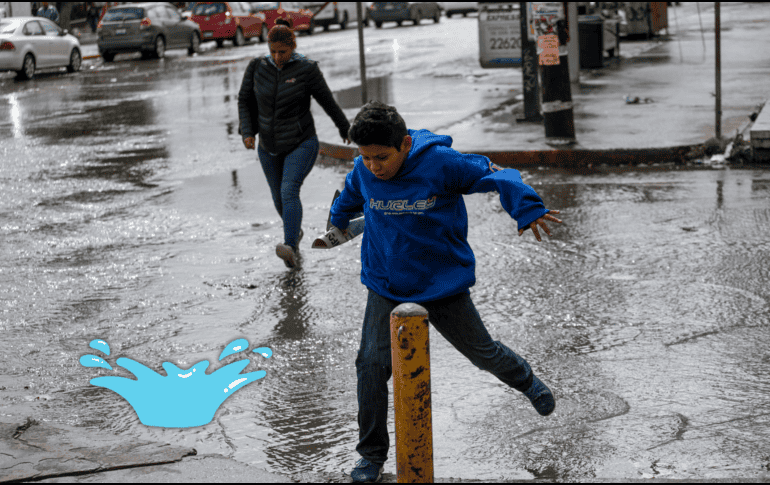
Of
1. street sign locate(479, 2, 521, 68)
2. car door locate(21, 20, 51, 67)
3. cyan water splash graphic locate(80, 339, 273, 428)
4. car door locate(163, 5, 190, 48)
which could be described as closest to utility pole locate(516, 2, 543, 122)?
street sign locate(479, 2, 521, 68)

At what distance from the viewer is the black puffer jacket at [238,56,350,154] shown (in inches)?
268

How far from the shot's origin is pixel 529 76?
12.5 meters

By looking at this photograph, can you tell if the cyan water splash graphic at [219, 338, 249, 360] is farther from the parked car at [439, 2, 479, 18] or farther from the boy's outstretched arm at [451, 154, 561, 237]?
the parked car at [439, 2, 479, 18]

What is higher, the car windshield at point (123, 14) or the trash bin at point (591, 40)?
the car windshield at point (123, 14)

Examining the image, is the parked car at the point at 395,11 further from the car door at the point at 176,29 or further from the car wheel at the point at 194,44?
the car door at the point at 176,29

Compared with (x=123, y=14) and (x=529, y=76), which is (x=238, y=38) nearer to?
(x=123, y=14)

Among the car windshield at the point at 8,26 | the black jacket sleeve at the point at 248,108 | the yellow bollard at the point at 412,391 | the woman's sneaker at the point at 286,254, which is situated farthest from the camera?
the car windshield at the point at 8,26

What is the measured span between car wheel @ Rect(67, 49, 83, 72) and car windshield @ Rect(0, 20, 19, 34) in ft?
5.80

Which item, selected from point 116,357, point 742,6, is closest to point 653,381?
point 116,357

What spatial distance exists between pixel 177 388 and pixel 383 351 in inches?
65.4

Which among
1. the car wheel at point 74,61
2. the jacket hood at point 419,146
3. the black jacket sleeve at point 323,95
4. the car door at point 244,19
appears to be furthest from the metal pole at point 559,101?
the car door at point 244,19

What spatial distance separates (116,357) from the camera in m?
5.19

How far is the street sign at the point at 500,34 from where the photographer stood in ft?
46.2

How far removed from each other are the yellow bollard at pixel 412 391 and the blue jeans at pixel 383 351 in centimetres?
36
